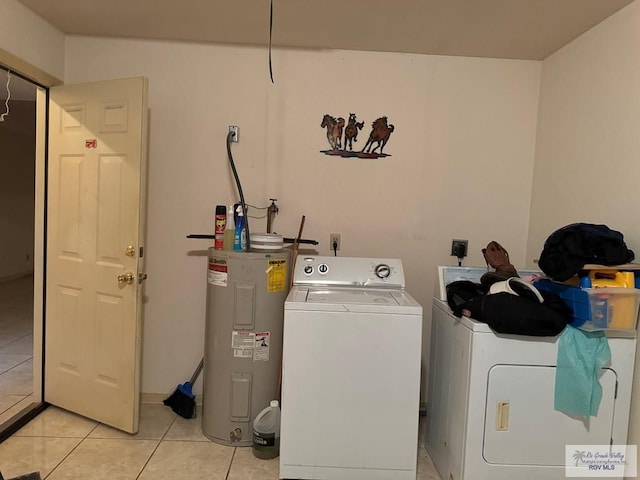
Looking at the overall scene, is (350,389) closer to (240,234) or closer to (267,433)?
(267,433)

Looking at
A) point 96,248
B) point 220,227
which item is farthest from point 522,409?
point 96,248

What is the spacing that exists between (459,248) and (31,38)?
8.91 feet

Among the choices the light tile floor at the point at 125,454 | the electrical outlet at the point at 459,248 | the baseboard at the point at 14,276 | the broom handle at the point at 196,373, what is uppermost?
the electrical outlet at the point at 459,248

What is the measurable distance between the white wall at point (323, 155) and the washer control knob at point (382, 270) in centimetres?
36

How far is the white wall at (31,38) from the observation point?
210 cm

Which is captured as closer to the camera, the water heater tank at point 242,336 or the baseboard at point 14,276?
the water heater tank at point 242,336

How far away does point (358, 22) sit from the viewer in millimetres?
2264

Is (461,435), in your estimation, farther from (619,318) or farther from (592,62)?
(592,62)

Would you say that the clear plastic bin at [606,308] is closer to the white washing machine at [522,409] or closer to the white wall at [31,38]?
the white washing machine at [522,409]

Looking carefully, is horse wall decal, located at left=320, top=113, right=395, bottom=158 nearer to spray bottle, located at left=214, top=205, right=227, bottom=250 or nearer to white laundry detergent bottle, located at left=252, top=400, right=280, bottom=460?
spray bottle, located at left=214, top=205, right=227, bottom=250

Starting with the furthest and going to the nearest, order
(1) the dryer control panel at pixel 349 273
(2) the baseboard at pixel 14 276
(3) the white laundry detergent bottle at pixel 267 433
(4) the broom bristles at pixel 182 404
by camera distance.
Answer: (2) the baseboard at pixel 14 276 < (4) the broom bristles at pixel 182 404 < (1) the dryer control panel at pixel 349 273 < (3) the white laundry detergent bottle at pixel 267 433

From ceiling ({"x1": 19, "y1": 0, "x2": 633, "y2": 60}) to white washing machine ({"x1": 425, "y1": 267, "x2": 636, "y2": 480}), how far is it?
1508 mm

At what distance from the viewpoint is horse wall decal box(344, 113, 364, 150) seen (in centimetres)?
267

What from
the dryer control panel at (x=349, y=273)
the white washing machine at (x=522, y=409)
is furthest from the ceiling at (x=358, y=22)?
the white washing machine at (x=522, y=409)
